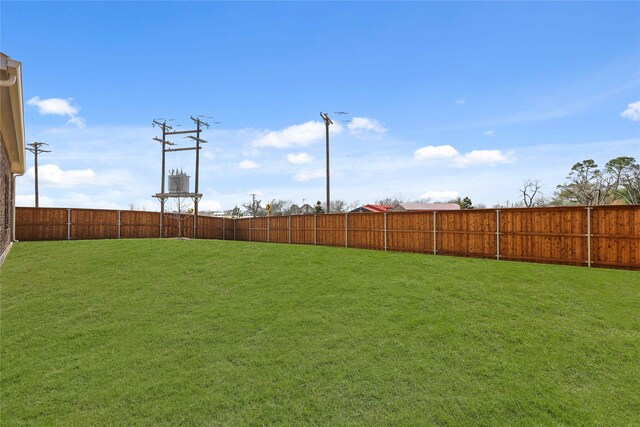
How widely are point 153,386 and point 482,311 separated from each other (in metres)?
6.48

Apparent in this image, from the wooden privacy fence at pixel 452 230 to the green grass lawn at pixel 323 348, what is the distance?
1.50m

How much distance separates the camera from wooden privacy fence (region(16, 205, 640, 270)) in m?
12.4

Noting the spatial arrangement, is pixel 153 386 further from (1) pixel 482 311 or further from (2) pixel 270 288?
(1) pixel 482 311

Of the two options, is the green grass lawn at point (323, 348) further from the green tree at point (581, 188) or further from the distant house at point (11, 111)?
the green tree at point (581, 188)

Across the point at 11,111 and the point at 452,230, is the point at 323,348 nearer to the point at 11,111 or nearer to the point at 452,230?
the point at 11,111

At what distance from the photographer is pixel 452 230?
1566cm

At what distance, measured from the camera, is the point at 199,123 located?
29.3 metres

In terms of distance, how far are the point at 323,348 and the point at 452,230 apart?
10457mm

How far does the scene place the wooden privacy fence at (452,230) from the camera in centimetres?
1238

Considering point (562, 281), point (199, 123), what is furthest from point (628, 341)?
point (199, 123)

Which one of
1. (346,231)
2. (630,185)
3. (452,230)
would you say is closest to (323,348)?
(452,230)

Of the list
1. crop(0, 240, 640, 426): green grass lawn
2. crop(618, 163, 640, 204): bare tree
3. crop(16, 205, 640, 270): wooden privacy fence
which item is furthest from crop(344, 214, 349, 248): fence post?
crop(618, 163, 640, 204): bare tree

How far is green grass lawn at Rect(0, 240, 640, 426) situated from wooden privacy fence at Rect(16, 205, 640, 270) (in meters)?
1.50

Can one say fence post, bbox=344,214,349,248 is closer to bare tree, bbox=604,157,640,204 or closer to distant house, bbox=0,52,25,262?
distant house, bbox=0,52,25,262
